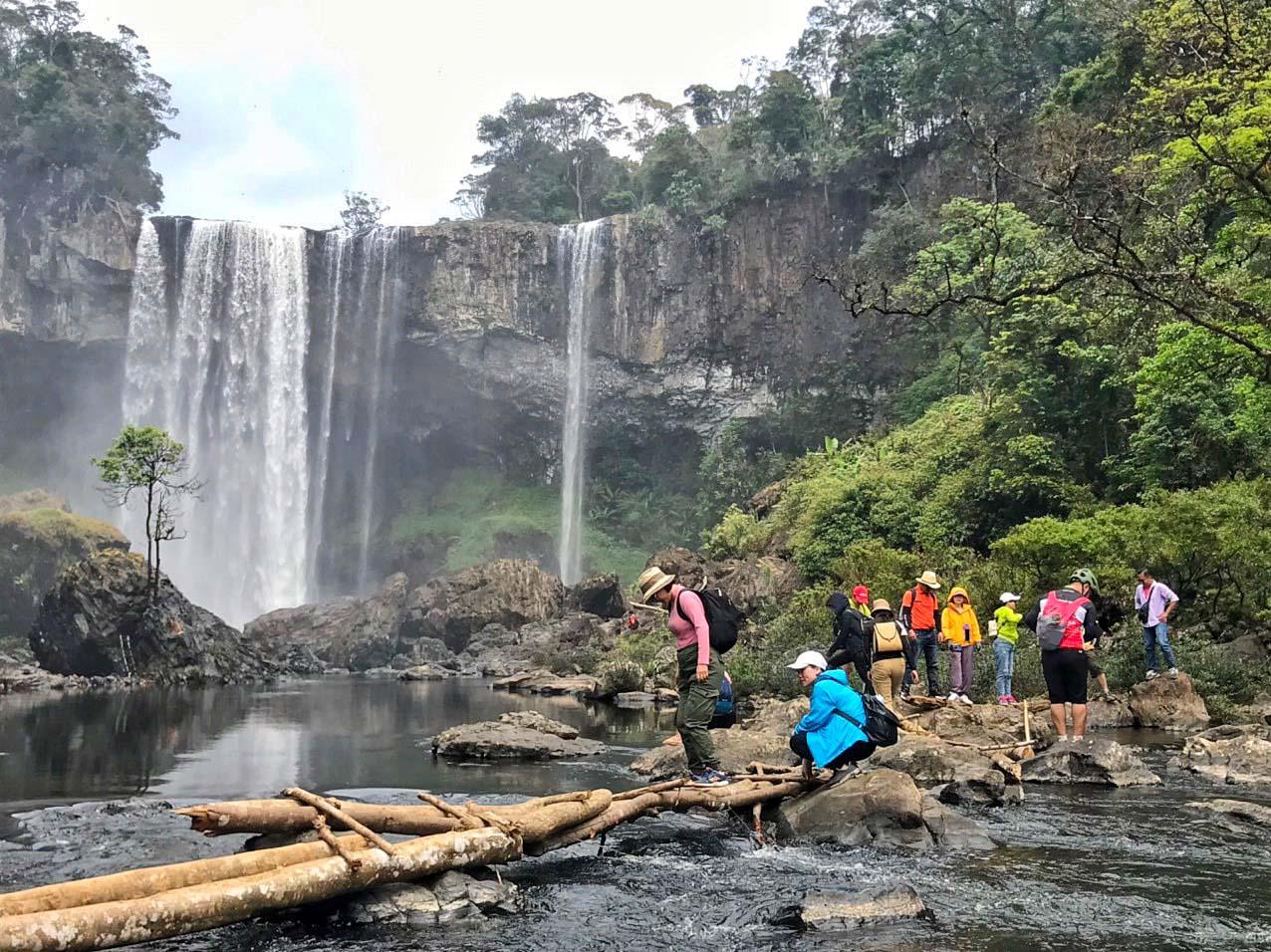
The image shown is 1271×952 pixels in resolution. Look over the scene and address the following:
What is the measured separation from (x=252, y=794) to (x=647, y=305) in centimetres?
4364

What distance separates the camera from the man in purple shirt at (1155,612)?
13562 millimetres

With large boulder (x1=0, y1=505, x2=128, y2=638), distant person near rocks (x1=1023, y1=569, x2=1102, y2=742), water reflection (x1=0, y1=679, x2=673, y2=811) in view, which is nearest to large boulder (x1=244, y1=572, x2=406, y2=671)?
large boulder (x1=0, y1=505, x2=128, y2=638)

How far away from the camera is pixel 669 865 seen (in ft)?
21.7

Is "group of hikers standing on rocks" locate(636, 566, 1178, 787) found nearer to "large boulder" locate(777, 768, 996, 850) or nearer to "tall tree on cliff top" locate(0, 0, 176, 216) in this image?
"large boulder" locate(777, 768, 996, 850)

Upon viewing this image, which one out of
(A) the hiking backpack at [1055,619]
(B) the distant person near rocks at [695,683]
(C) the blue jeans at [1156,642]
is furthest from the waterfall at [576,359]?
(B) the distant person near rocks at [695,683]

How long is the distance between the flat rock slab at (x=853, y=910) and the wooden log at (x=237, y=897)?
5.12 ft

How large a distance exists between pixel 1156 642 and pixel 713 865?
9.58 meters

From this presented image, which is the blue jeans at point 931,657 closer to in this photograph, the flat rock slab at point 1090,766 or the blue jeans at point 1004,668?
the blue jeans at point 1004,668

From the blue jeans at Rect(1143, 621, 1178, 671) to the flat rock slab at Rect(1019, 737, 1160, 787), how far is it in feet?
14.6

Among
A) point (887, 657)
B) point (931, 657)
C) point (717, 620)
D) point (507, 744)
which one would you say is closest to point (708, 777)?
point (717, 620)

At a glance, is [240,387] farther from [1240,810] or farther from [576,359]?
[1240,810]

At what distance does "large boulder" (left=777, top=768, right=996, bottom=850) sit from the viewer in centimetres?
704

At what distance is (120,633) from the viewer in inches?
1095

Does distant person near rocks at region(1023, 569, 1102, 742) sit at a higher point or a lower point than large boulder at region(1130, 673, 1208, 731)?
higher
